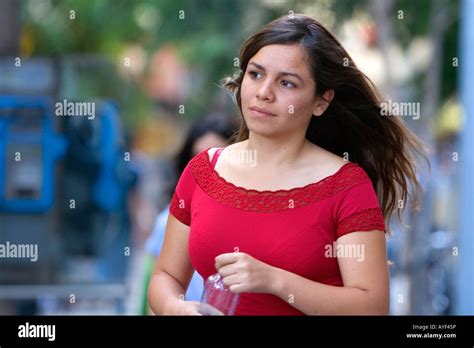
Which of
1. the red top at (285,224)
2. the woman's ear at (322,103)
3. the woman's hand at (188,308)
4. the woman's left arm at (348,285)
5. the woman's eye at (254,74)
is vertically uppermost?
the woman's eye at (254,74)

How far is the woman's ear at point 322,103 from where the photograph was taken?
2000 mm

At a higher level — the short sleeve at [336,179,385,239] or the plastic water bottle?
the short sleeve at [336,179,385,239]

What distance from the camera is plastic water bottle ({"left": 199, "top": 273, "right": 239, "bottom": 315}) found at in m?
1.88

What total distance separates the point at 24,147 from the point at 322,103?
4587 mm

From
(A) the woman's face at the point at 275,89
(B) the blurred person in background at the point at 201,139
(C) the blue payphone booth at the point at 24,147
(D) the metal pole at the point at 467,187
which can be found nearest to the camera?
(A) the woman's face at the point at 275,89

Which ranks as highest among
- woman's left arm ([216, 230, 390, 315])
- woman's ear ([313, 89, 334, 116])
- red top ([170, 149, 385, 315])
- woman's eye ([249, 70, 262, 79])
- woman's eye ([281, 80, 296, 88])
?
woman's eye ([249, 70, 262, 79])

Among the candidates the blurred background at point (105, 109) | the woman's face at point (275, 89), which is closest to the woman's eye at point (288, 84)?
the woman's face at point (275, 89)

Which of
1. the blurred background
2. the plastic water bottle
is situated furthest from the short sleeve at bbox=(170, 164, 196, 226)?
the blurred background

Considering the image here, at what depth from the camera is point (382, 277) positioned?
6.14 feet

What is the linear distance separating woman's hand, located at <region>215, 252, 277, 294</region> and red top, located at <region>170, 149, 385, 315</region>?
49 mm

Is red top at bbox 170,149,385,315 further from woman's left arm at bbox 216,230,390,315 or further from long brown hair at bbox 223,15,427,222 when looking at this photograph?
long brown hair at bbox 223,15,427,222

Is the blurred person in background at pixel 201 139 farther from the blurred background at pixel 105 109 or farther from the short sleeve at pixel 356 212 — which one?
the blurred background at pixel 105 109

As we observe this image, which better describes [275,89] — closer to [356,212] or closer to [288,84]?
[288,84]
